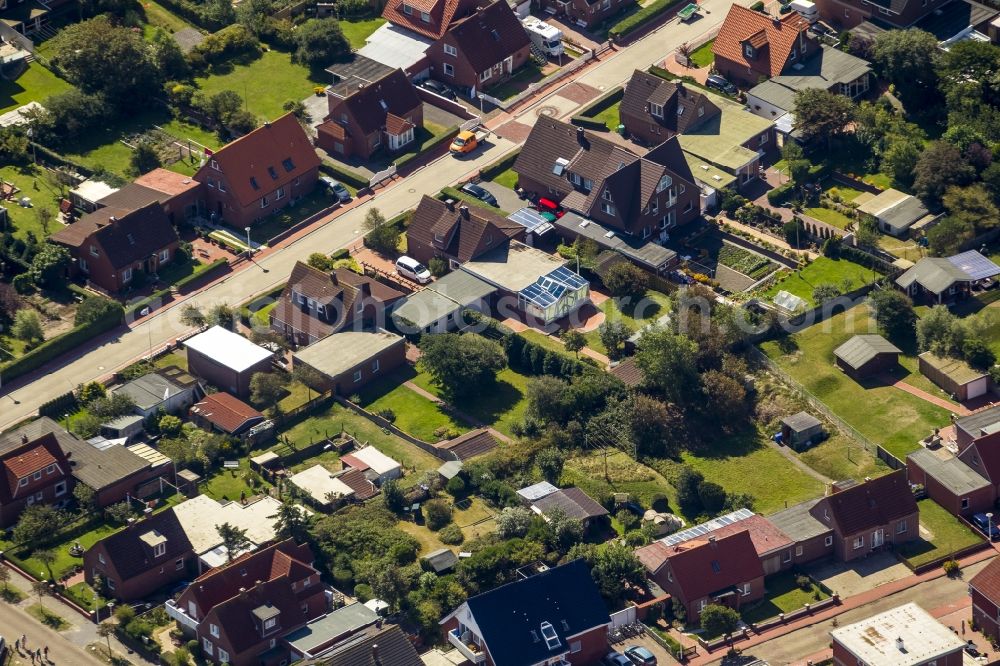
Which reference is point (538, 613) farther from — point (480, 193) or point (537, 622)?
point (480, 193)

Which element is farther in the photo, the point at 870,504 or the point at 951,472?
the point at 951,472

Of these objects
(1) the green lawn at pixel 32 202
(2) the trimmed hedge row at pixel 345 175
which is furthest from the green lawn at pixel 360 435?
(1) the green lawn at pixel 32 202

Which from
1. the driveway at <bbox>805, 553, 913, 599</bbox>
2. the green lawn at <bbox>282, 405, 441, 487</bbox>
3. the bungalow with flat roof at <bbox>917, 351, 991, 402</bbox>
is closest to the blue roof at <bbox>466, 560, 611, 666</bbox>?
the driveway at <bbox>805, 553, 913, 599</bbox>

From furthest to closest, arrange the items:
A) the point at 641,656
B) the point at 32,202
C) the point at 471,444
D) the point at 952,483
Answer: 1. the point at 32,202
2. the point at 471,444
3. the point at 952,483
4. the point at 641,656

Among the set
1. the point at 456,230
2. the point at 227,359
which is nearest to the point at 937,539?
the point at 456,230

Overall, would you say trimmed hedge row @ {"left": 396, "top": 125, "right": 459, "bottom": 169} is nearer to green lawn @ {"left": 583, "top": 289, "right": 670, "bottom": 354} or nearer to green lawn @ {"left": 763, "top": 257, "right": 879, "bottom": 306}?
green lawn @ {"left": 583, "top": 289, "right": 670, "bottom": 354}

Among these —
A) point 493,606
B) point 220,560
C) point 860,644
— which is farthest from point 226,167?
point 860,644

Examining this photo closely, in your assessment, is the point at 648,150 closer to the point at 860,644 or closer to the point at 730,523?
the point at 730,523
